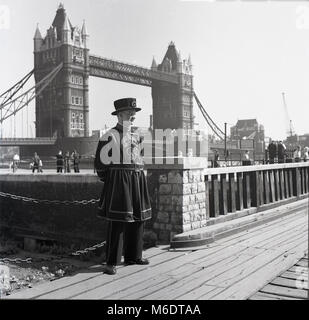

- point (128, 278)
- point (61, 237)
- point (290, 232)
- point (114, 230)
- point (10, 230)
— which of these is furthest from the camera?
point (10, 230)

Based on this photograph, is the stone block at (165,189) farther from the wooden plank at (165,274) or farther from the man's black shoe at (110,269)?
the man's black shoe at (110,269)

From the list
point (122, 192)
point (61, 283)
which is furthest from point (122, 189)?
point (61, 283)

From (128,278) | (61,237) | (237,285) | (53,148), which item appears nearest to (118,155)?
(128,278)

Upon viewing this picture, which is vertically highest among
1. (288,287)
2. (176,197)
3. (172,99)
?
(172,99)

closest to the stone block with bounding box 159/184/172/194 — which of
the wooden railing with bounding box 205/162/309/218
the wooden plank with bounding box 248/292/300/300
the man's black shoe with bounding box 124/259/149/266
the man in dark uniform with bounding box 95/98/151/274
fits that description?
the wooden railing with bounding box 205/162/309/218

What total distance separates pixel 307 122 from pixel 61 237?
27.9 ft

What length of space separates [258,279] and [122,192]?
148 cm

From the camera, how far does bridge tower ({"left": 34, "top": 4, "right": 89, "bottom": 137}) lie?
1793 inches

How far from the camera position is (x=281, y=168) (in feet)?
29.1

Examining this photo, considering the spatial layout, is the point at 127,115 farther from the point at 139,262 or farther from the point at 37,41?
the point at 37,41

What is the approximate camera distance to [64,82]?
151 feet

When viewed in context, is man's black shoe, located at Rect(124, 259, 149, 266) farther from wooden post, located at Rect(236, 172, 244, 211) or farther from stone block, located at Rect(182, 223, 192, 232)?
wooden post, located at Rect(236, 172, 244, 211)
